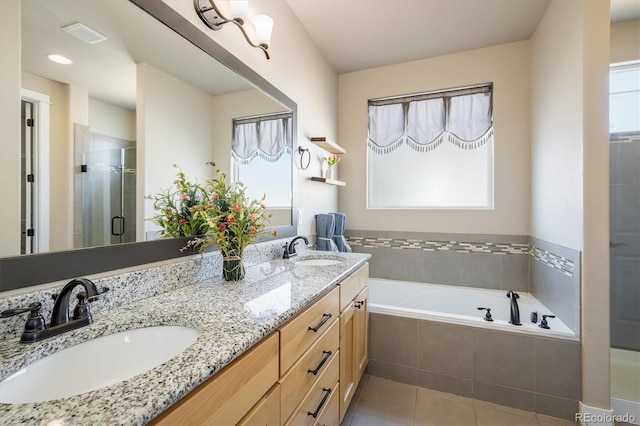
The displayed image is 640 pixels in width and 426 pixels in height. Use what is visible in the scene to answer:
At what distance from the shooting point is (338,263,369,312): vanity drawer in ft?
4.96

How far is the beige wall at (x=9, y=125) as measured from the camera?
73 cm

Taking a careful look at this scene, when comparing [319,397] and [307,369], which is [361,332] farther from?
[307,369]

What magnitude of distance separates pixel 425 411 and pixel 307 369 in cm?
115

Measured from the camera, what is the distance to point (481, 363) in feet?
6.20

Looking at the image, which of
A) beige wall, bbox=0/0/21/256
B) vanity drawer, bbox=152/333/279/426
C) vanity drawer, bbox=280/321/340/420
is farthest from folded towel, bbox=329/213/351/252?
beige wall, bbox=0/0/21/256

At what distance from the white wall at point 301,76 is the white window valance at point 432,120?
492mm

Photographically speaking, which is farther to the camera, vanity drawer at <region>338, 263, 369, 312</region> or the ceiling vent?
vanity drawer at <region>338, 263, 369, 312</region>

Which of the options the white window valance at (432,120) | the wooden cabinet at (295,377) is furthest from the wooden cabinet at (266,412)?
the white window valance at (432,120)

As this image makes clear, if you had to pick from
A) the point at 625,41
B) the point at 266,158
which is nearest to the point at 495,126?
the point at 625,41

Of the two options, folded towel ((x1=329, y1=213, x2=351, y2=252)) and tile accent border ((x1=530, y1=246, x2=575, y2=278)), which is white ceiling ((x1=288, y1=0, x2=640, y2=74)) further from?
tile accent border ((x1=530, y1=246, x2=575, y2=278))

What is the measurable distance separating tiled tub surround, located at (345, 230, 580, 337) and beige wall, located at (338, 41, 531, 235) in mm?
95

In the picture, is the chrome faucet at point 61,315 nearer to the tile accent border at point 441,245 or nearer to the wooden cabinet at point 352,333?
the wooden cabinet at point 352,333

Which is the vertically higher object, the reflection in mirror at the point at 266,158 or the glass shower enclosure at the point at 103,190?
the reflection in mirror at the point at 266,158

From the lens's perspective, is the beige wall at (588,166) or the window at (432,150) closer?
the beige wall at (588,166)
